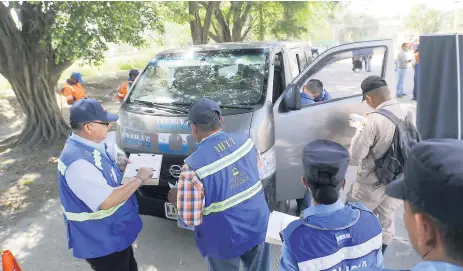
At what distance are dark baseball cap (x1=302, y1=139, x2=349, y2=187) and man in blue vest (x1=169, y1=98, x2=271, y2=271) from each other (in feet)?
2.00

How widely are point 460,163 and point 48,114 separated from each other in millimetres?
8965

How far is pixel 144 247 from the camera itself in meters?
3.94

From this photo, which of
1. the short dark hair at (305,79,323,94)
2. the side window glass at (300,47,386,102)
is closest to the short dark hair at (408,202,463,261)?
the side window glass at (300,47,386,102)

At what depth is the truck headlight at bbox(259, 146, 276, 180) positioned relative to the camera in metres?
3.38

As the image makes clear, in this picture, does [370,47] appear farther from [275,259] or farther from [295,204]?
[275,259]

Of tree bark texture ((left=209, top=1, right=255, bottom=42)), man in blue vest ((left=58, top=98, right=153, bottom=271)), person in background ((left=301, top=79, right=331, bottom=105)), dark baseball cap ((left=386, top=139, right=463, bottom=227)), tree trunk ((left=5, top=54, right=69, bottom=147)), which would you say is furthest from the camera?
tree bark texture ((left=209, top=1, right=255, bottom=42))

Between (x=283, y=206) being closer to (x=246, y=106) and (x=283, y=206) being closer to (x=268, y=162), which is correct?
(x=268, y=162)

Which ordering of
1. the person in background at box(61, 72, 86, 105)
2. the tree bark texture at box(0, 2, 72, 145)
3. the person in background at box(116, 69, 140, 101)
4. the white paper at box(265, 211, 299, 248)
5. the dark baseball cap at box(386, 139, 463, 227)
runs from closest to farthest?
the dark baseball cap at box(386, 139, 463, 227) < the white paper at box(265, 211, 299, 248) < the person in background at box(116, 69, 140, 101) < the tree bark texture at box(0, 2, 72, 145) < the person in background at box(61, 72, 86, 105)

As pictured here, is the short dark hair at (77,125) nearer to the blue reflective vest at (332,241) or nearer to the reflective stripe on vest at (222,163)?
the reflective stripe on vest at (222,163)

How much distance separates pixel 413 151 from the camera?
0.96 metres

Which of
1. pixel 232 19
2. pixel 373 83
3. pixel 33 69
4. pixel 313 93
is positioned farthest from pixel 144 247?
pixel 232 19

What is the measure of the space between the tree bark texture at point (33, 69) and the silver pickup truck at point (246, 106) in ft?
14.2

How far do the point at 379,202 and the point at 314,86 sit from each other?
1.83m

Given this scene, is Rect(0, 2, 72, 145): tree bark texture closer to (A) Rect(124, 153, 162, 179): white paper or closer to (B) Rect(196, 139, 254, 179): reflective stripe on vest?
(A) Rect(124, 153, 162, 179): white paper
